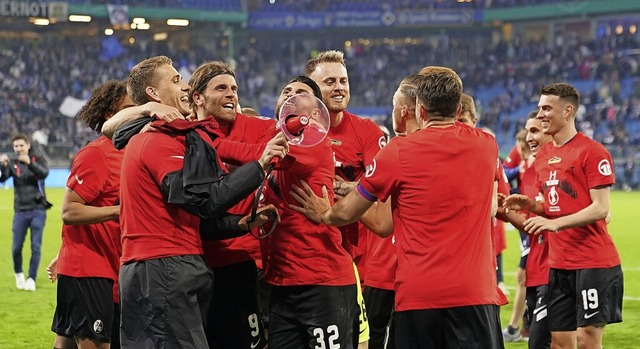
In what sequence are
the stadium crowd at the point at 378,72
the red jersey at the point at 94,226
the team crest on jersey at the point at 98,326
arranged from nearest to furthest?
the red jersey at the point at 94,226 < the team crest on jersey at the point at 98,326 < the stadium crowd at the point at 378,72

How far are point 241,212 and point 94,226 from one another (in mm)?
1508

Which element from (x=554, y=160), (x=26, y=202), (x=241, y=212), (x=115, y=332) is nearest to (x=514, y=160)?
(x=554, y=160)

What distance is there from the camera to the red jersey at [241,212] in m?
5.62

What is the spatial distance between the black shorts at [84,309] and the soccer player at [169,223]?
5.70 ft

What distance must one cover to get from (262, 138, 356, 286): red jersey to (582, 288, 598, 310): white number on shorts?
2697 millimetres

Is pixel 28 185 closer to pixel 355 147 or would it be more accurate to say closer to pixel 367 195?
pixel 355 147

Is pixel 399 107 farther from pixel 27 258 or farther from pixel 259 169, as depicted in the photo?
pixel 27 258

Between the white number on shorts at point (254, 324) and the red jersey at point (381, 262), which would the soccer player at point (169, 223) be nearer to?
the white number on shorts at point (254, 324)

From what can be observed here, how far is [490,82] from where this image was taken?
53500mm

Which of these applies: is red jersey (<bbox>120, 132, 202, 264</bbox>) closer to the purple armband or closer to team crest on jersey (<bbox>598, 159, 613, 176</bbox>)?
the purple armband

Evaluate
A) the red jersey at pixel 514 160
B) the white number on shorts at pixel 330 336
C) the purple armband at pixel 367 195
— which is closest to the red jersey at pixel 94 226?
the white number on shorts at pixel 330 336

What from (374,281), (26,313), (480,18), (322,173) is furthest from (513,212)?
(480,18)

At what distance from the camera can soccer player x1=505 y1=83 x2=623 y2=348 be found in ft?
24.1

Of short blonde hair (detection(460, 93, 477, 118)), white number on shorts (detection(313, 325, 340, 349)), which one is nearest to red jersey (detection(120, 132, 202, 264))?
white number on shorts (detection(313, 325, 340, 349))
